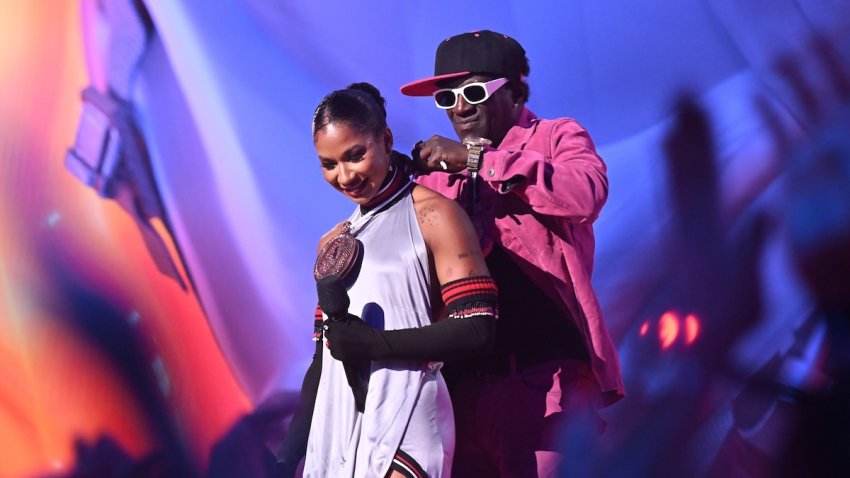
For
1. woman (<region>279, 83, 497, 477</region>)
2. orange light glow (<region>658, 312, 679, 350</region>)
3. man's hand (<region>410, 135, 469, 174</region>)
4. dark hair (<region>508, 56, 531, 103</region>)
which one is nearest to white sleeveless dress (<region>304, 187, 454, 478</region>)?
woman (<region>279, 83, 497, 477</region>)

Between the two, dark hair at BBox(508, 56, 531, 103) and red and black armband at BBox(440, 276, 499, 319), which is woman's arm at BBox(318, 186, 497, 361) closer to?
red and black armband at BBox(440, 276, 499, 319)

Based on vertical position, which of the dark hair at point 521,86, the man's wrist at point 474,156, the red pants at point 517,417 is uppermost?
the dark hair at point 521,86

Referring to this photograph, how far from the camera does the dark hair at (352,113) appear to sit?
6.70ft

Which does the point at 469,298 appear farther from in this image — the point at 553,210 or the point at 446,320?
the point at 553,210

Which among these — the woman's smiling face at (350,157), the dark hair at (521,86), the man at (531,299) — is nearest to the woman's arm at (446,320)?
the woman's smiling face at (350,157)

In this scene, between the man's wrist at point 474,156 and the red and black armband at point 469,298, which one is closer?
the red and black armband at point 469,298

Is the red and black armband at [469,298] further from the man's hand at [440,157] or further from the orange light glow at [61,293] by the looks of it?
the orange light glow at [61,293]

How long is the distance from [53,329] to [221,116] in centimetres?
92

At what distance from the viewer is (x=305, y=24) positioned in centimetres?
361

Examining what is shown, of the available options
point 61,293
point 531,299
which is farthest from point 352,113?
point 61,293

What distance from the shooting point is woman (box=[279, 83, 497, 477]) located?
1.89 meters

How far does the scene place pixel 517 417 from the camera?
2.30m

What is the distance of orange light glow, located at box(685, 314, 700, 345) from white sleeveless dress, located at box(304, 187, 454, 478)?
171 cm

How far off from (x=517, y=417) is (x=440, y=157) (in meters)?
0.61
